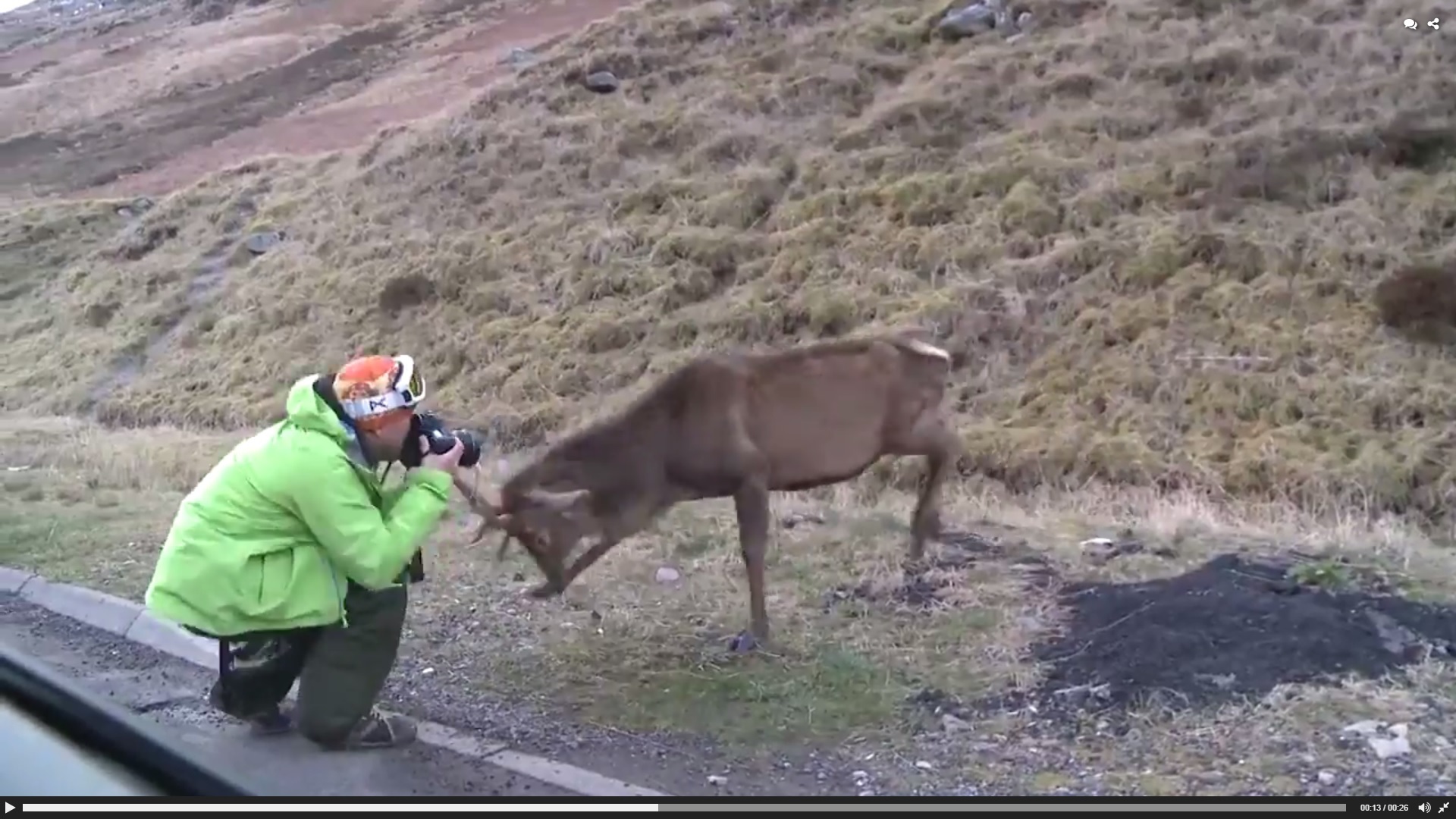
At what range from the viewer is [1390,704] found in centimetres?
600

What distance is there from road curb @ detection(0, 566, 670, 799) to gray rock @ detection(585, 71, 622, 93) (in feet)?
63.3

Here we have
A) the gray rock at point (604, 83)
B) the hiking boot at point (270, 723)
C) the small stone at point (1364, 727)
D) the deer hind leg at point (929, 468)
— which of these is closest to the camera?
the small stone at point (1364, 727)

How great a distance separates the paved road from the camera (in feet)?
19.5

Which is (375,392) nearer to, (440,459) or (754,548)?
(440,459)

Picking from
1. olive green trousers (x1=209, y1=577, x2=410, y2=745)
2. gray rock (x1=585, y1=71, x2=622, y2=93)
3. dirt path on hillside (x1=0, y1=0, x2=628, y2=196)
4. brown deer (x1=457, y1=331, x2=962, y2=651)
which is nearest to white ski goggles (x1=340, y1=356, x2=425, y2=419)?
olive green trousers (x1=209, y1=577, x2=410, y2=745)

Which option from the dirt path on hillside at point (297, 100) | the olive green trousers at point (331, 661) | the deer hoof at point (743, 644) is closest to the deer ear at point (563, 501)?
the deer hoof at point (743, 644)

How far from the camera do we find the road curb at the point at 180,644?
5.98m

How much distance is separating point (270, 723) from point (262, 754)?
24 cm

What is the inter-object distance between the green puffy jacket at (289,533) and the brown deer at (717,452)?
1.44 metres

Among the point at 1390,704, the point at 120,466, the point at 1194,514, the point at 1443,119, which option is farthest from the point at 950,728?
the point at 1443,119

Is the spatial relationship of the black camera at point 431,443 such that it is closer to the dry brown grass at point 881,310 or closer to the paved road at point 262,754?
the paved road at point 262,754

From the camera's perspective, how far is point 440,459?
614 centimetres

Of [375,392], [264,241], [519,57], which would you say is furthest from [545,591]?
[519,57]

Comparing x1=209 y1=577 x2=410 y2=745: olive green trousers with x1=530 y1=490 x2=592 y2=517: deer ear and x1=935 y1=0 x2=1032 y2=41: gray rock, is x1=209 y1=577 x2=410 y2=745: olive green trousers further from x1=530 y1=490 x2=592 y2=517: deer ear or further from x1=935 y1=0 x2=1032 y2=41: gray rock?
x1=935 y1=0 x2=1032 y2=41: gray rock
